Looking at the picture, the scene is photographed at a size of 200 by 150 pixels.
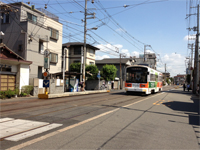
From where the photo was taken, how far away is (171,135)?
19.5 ft

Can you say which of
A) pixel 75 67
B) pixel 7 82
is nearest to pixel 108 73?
pixel 75 67

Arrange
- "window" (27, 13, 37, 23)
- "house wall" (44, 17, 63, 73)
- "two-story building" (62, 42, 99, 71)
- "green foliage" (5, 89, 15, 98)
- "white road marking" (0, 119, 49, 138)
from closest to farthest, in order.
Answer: "white road marking" (0, 119, 49, 138), "green foliage" (5, 89, 15, 98), "window" (27, 13, 37, 23), "house wall" (44, 17, 63, 73), "two-story building" (62, 42, 99, 71)

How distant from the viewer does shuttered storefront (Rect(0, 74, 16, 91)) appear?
698 inches

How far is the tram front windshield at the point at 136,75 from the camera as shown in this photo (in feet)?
65.7

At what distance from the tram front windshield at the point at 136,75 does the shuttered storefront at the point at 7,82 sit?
11762 millimetres

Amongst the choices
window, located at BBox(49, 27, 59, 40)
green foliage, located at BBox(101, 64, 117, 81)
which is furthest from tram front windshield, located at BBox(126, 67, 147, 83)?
green foliage, located at BBox(101, 64, 117, 81)

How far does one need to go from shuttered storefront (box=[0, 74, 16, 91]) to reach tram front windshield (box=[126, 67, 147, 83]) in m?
11.8

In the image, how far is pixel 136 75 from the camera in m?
20.4

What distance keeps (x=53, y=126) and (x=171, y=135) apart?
391 cm

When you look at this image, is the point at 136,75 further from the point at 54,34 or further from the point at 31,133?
the point at 31,133

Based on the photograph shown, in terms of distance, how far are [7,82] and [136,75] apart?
12936 mm

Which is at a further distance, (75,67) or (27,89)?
(75,67)

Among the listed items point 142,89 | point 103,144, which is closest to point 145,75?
point 142,89

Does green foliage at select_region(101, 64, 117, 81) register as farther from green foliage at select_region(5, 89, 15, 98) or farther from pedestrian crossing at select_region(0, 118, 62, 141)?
pedestrian crossing at select_region(0, 118, 62, 141)
